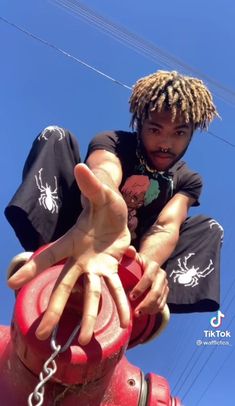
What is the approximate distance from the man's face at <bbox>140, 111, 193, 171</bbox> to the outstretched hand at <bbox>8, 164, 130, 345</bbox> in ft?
1.85

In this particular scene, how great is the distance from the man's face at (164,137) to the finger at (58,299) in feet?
2.17

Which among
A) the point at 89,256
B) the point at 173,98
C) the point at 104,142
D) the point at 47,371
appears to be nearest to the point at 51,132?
the point at 104,142

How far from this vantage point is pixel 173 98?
1.60 meters

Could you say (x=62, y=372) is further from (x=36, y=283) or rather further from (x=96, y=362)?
(x=36, y=283)

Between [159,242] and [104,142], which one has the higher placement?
[104,142]

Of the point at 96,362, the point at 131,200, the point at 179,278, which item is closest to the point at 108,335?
the point at 96,362

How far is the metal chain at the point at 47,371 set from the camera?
36.6 inches

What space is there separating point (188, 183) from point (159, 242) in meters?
0.33

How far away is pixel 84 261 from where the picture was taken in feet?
3.42

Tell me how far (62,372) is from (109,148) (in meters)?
0.80

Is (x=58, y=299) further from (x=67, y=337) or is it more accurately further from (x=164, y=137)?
(x=164, y=137)

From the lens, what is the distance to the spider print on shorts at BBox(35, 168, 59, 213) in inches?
58.4

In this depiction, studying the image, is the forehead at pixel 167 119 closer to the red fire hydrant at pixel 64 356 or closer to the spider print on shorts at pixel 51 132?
the spider print on shorts at pixel 51 132

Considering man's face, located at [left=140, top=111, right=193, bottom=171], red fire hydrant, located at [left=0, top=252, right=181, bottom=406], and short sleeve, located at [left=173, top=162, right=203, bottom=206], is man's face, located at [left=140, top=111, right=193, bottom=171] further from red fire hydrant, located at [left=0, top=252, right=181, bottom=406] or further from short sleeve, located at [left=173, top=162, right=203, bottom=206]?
red fire hydrant, located at [left=0, top=252, right=181, bottom=406]
